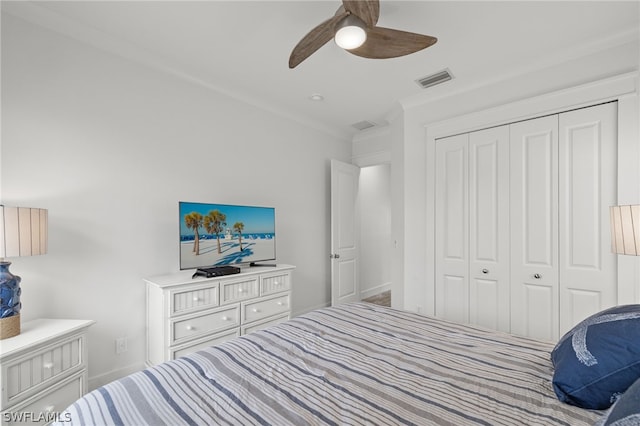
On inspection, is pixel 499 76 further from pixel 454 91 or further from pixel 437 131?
pixel 437 131

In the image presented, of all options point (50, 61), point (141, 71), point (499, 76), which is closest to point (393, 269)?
point (499, 76)

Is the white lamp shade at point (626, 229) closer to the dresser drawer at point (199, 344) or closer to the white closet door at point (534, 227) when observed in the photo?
the white closet door at point (534, 227)

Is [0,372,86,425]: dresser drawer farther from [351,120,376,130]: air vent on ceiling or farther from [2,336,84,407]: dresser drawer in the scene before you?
[351,120,376,130]: air vent on ceiling

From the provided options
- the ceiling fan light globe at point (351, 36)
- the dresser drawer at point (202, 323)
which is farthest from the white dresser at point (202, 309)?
the ceiling fan light globe at point (351, 36)

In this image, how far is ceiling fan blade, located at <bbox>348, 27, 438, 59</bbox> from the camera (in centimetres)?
167

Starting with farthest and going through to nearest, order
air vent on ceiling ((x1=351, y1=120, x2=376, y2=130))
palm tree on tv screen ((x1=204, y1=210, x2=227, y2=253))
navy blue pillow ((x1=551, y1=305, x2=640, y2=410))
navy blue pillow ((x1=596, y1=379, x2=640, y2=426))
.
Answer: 1. air vent on ceiling ((x1=351, y1=120, x2=376, y2=130))
2. palm tree on tv screen ((x1=204, y1=210, x2=227, y2=253))
3. navy blue pillow ((x1=551, y1=305, x2=640, y2=410))
4. navy blue pillow ((x1=596, y1=379, x2=640, y2=426))

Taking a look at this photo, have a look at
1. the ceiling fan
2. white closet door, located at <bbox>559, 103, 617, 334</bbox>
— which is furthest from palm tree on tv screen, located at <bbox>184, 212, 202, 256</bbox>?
white closet door, located at <bbox>559, 103, 617, 334</bbox>

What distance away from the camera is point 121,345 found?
2.34m

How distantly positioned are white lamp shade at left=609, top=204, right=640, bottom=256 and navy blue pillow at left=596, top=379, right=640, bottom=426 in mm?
1321

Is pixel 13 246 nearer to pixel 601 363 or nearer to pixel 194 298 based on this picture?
pixel 194 298

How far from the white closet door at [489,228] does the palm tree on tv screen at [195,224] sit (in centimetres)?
261

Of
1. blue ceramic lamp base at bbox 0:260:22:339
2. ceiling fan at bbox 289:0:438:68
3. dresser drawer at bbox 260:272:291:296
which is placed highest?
ceiling fan at bbox 289:0:438:68

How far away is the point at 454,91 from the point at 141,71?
2984 mm

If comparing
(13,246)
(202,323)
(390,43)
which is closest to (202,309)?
(202,323)
